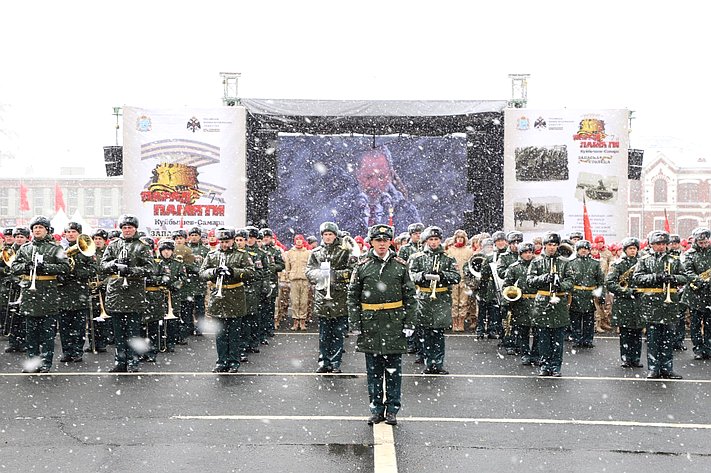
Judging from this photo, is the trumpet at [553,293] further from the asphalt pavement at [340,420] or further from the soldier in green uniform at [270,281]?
the soldier in green uniform at [270,281]

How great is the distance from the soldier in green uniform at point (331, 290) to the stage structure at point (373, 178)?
10.0 metres

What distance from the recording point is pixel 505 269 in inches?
577

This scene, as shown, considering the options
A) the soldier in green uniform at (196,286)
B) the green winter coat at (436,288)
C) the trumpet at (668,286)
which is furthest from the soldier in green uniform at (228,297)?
the trumpet at (668,286)

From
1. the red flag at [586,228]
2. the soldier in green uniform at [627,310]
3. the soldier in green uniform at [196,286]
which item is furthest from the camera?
the red flag at [586,228]

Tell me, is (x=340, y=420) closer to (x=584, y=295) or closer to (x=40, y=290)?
(x=40, y=290)

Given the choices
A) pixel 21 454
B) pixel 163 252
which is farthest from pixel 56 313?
pixel 21 454

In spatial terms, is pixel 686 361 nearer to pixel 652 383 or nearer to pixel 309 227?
pixel 652 383

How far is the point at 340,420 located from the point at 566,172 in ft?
46.7

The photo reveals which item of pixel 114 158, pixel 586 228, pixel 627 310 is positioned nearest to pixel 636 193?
pixel 586 228

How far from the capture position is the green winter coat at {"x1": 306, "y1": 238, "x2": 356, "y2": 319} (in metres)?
11.9

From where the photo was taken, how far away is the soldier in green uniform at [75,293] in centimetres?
1269

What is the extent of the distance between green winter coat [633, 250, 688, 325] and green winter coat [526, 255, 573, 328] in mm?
920

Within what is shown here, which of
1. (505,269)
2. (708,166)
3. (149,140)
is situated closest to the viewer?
(505,269)

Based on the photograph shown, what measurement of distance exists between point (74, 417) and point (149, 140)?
13.5 meters
